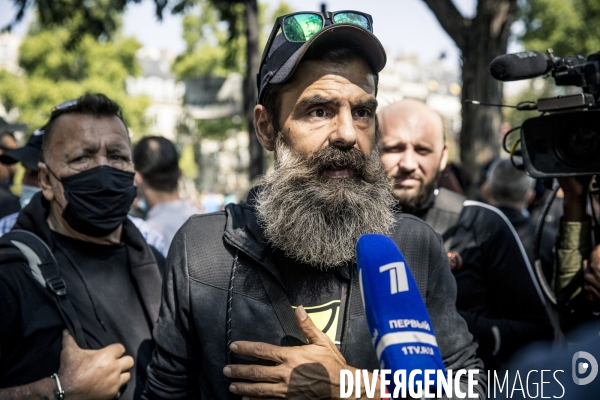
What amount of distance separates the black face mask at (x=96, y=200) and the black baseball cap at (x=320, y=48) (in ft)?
4.28

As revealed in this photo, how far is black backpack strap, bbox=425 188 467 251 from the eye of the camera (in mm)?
3484

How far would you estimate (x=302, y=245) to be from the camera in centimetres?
212

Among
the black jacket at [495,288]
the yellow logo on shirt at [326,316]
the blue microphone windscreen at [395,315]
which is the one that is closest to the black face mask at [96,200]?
the yellow logo on shirt at [326,316]

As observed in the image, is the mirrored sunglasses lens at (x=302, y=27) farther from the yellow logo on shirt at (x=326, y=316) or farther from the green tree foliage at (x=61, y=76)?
the green tree foliage at (x=61, y=76)

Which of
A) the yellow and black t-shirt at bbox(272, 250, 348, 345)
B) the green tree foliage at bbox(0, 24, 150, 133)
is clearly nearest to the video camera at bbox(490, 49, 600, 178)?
the yellow and black t-shirt at bbox(272, 250, 348, 345)

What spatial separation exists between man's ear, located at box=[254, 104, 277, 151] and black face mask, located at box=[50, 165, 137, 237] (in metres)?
1.11

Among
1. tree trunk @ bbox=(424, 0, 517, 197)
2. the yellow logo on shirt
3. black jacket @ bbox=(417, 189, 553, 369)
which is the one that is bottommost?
black jacket @ bbox=(417, 189, 553, 369)

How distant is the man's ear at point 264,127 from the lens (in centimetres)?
237

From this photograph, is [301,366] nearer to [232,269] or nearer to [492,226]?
[232,269]

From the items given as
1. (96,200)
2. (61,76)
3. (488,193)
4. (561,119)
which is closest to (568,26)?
(488,193)

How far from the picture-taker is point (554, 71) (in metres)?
2.69

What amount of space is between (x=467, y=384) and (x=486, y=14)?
499cm

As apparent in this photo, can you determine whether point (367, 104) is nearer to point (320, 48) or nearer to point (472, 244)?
point (320, 48)

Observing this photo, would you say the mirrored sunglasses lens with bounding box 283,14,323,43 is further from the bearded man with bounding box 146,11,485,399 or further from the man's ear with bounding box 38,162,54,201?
the man's ear with bounding box 38,162,54,201
